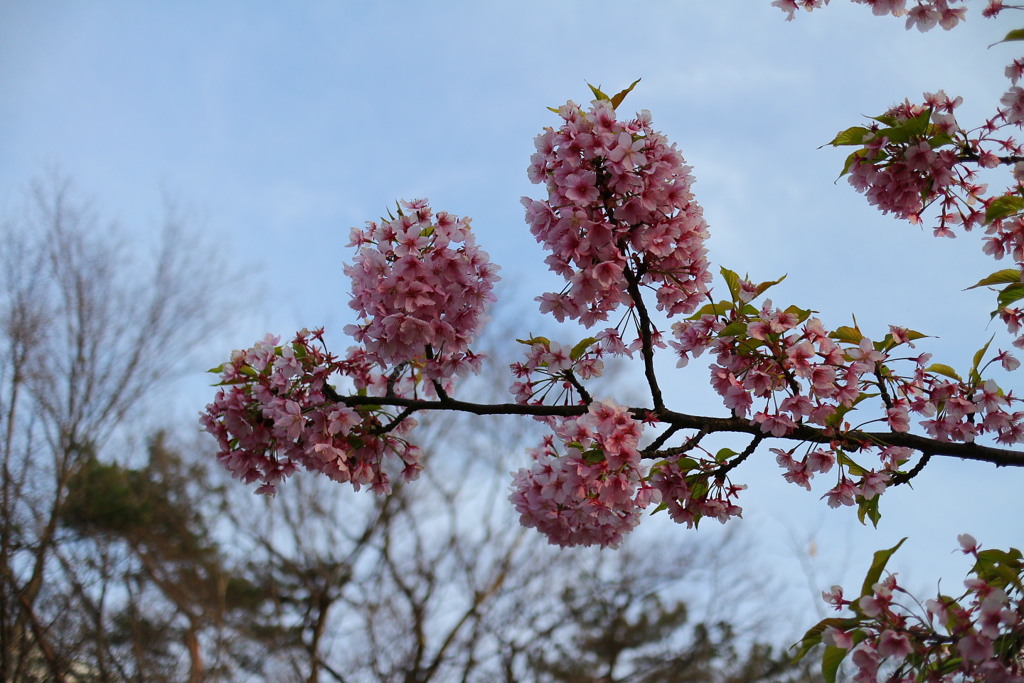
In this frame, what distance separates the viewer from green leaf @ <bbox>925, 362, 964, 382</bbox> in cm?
Result: 206

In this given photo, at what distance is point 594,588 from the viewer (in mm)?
11680

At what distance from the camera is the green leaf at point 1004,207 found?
1.99 meters

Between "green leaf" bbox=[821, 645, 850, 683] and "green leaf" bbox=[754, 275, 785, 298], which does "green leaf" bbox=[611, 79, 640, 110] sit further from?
"green leaf" bbox=[821, 645, 850, 683]

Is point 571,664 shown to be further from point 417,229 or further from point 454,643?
point 417,229

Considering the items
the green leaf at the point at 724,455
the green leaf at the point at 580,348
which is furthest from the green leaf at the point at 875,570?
the green leaf at the point at 580,348

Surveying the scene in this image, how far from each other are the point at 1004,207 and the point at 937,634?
1171mm

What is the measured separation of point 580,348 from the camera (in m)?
2.08

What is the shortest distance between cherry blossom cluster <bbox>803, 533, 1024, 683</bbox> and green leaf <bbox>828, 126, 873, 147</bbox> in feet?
3.08

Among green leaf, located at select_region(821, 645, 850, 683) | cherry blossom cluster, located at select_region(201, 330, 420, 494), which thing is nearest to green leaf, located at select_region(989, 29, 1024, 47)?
green leaf, located at select_region(821, 645, 850, 683)

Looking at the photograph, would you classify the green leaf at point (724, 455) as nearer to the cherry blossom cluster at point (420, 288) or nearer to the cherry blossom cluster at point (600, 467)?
the cherry blossom cluster at point (600, 467)

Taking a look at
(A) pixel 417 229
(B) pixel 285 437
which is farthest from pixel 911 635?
(B) pixel 285 437

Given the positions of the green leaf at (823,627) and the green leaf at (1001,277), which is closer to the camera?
→ the green leaf at (823,627)

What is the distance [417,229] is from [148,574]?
365 inches

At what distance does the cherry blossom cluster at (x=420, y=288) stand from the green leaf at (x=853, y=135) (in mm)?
912
